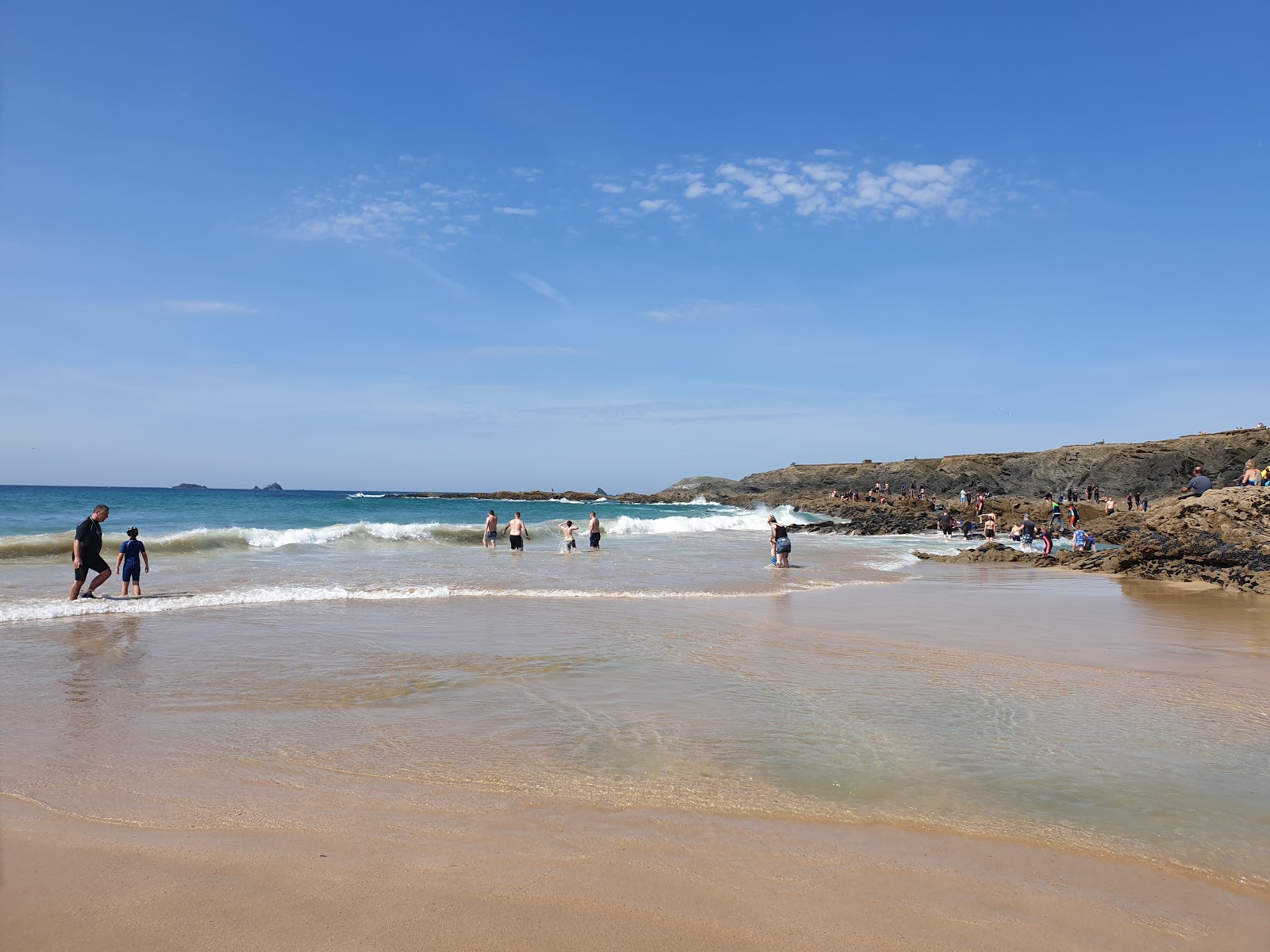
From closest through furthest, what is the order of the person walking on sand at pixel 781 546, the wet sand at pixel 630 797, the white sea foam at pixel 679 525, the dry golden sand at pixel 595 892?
the dry golden sand at pixel 595 892
the wet sand at pixel 630 797
the person walking on sand at pixel 781 546
the white sea foam at pixel 679 525

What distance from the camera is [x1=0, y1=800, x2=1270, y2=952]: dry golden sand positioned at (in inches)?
124

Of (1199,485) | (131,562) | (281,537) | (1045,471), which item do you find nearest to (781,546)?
(1199,485)

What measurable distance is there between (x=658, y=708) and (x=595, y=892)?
121 inches

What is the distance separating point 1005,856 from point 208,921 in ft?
11.9

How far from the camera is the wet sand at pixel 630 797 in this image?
3.29 m

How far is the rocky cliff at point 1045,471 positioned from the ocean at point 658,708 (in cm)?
5947

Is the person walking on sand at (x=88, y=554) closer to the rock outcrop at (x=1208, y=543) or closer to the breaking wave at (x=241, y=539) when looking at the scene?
the breaking wave at (x=241, y=539)

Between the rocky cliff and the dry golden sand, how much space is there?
6580 centimetres

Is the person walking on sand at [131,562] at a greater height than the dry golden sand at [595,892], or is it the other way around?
the person walking on sand at [131,562]

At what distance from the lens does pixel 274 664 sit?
8195mm

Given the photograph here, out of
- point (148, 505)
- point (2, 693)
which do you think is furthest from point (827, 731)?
point (148, 505)

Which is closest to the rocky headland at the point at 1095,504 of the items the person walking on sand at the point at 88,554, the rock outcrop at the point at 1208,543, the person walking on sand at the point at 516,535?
the rock outcrop at the point at 1208,543

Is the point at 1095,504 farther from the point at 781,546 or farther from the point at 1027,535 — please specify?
the point at 781,546

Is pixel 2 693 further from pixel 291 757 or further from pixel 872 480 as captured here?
pixel 872 480
